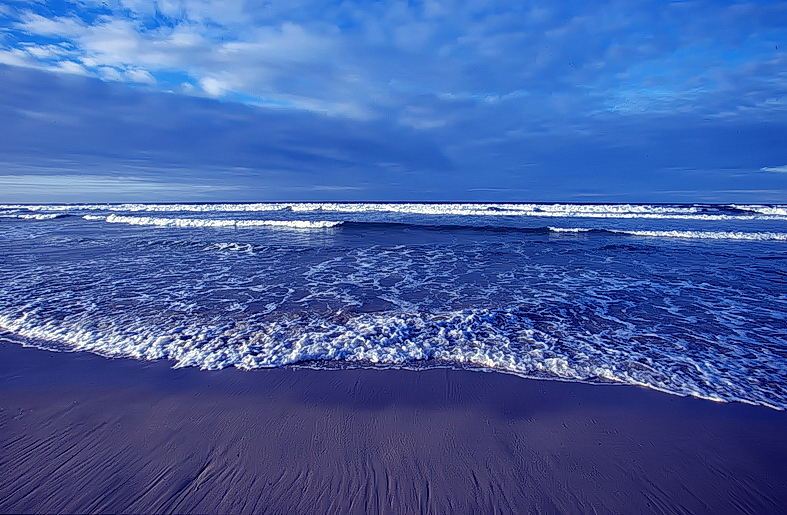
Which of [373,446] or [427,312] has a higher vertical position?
[427,312]

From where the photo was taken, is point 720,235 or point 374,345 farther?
point 720,235

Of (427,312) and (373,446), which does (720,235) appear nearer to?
→ (427,312)

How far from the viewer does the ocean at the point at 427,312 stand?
4.29 m

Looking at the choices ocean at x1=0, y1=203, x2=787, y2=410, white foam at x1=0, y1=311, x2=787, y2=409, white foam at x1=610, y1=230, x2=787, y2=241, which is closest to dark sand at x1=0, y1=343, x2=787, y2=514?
white foam at x1=0, y1=311, x2=787, y2=409

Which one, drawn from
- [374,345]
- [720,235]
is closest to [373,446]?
[374,345]

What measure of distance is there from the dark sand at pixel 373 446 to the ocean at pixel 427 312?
43 cm

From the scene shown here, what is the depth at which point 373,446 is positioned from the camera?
290 cm

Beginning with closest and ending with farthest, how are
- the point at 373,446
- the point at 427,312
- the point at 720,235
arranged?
the point at 373,446
the point at 427,312
the point at 720,235

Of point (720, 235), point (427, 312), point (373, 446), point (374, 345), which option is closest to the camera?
point (373, 446)

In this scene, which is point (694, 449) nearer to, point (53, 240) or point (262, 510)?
point (262, 510)

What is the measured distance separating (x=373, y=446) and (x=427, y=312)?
3.26 meters

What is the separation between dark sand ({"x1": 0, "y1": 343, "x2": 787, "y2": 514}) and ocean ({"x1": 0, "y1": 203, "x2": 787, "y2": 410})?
428 mm

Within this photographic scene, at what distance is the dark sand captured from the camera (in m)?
2.42

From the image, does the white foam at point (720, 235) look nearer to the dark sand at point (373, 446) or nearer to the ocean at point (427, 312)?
the ocean at point (427, 312)
